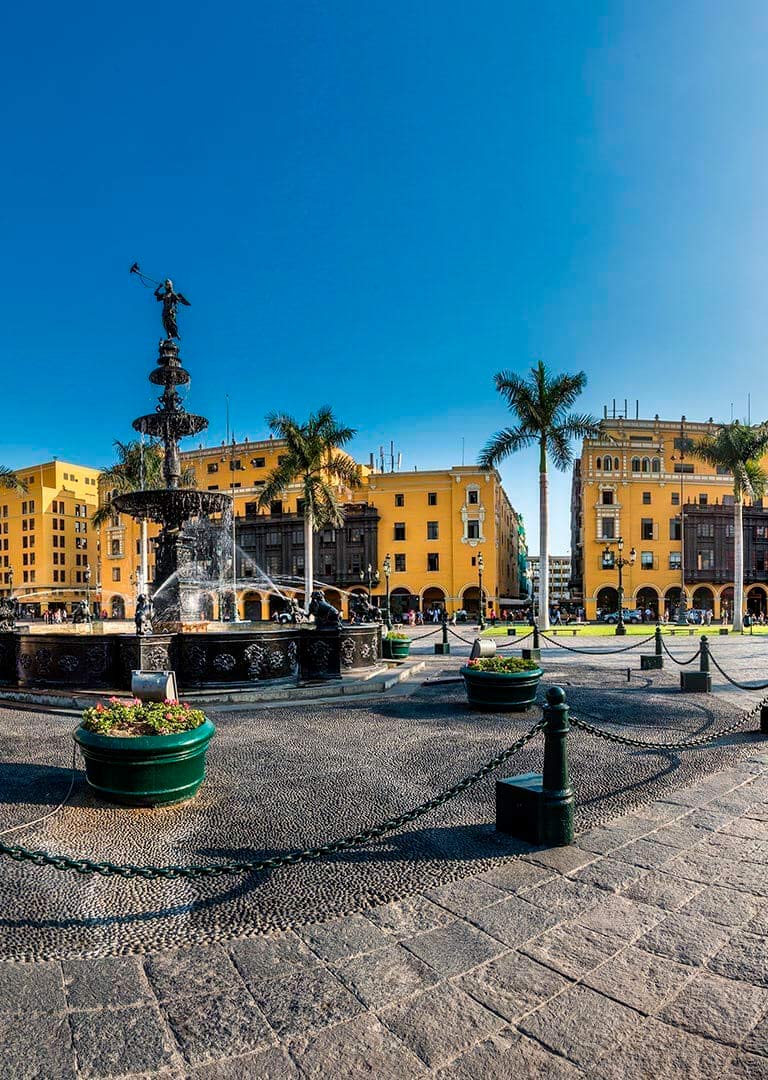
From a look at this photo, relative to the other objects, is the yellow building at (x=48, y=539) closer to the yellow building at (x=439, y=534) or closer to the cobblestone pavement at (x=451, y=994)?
the yellow building at (x=439, y=534)

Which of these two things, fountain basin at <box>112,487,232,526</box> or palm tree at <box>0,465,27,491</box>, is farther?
palm tree at <box>0,465,27,491</box>

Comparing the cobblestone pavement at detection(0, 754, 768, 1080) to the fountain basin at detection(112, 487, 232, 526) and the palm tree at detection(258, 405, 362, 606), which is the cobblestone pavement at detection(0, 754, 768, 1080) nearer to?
the fountain basin at detection(112, 487, 232, 526)

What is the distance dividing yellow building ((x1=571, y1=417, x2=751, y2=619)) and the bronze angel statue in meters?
49.6

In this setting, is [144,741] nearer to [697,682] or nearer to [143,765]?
[143,765]

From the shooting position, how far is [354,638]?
41.7 ft

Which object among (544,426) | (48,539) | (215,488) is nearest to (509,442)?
(544,426)

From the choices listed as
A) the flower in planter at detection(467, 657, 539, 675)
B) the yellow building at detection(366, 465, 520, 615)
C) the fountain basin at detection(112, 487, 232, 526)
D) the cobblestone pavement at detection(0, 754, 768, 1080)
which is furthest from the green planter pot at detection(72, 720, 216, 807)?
the yellow building at detection(366, 465, 520, 615)

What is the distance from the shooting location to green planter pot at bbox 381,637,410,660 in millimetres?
16328

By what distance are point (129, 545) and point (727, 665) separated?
2454 inches

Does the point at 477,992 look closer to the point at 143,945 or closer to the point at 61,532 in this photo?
the point at 143,945

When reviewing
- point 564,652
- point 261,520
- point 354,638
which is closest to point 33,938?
point 354,638

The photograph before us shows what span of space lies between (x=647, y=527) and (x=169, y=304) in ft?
174

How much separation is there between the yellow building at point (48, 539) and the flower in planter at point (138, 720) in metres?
74.1

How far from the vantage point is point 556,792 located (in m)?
4.68
